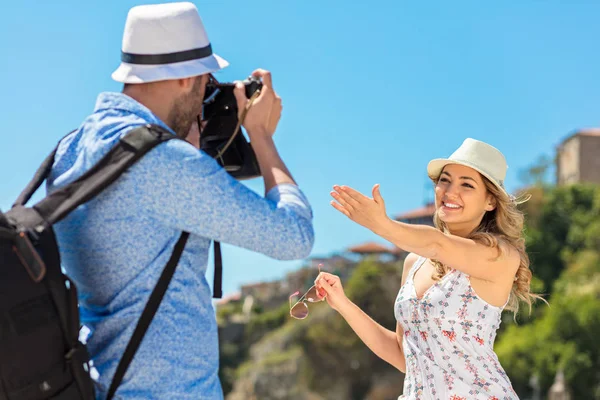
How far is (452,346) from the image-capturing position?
3.09m

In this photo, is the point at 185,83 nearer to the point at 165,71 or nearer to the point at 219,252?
the point at 165,71

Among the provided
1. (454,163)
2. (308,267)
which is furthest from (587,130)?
(454,163)

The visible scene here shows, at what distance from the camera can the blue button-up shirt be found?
6.30 ft

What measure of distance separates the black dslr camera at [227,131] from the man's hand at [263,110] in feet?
0.09

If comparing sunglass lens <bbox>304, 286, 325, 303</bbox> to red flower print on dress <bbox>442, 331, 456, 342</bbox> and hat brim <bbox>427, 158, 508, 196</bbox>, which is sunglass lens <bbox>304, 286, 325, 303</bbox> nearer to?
red flower print on dress <bbox>442, 331, 456, 342</bbox>

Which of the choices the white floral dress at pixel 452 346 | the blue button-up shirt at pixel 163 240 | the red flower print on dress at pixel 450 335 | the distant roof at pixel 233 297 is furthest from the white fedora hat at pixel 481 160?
the distant roof at pixel 233 297

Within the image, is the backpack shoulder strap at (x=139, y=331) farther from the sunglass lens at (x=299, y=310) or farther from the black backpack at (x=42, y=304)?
the sunglass lens at (x=299, y=310)

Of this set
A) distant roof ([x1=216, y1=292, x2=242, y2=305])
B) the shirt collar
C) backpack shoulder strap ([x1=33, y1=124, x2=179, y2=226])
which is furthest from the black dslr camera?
distant roof ([x1=216, y1=292, x2=242, y2=305])

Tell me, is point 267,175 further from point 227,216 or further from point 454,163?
point 454,163

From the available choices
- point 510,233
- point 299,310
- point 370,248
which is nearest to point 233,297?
point 370,248

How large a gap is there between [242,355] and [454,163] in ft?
187

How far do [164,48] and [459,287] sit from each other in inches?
62.5

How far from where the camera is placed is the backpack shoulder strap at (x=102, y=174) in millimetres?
1869

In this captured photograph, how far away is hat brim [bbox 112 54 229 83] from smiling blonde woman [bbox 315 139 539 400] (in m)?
0.99
